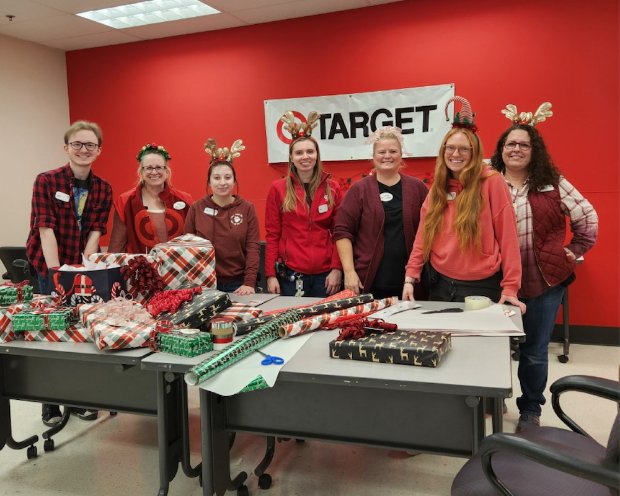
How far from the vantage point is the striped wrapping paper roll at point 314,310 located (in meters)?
1.89

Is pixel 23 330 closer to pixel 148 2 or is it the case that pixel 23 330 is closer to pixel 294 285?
pixel 294 285

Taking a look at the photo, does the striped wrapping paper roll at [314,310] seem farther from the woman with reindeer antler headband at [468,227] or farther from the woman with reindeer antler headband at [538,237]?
the woman with reindeer antler headband at [538,237]

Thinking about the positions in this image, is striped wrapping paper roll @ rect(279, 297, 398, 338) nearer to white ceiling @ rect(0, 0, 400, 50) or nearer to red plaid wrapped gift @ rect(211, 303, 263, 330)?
red plaid wrapped gift @ rect(211, 303, 263, 330)

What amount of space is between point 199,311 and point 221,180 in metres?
1.11

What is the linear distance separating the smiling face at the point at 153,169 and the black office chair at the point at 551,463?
2.18 metres

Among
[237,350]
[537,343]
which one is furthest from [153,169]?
[537,343]

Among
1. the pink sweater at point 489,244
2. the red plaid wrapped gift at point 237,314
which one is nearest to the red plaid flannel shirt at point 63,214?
the red plaid wrapped gift at point 237,314

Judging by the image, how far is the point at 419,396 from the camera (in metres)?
1.63

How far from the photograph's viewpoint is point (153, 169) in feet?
9.49

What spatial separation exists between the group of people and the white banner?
4.63 feet

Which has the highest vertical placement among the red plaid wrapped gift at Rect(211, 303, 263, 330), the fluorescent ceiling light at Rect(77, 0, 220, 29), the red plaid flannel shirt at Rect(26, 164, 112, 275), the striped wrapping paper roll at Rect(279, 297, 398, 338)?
the fluorescent ceiling light at Rect(77, 0, 220, 29)

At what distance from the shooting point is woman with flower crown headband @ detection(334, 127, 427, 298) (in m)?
2.67

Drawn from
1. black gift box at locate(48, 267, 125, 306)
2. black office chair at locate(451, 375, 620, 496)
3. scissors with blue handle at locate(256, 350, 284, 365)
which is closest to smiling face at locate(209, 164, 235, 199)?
black gift box at locate(48, 267, 125, 306)

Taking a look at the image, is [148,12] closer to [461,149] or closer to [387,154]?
[387,154]
